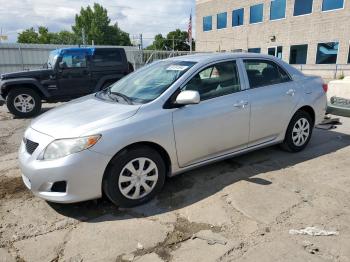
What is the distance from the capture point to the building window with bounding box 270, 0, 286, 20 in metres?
28.8

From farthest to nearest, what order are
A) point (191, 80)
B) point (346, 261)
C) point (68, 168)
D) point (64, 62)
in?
point (64, 62)
point (191, 80)
point (68, 168)
point (346, 261)

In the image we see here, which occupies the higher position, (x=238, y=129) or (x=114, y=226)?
(x=238, y=129)

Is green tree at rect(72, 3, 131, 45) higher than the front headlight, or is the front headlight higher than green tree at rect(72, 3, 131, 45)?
green tree at rect(72, 3, 131, 45)

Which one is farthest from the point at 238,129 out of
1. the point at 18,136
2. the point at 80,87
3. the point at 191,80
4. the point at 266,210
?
the point at 80,87

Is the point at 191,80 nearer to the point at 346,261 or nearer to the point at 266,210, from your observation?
the point at 266,210

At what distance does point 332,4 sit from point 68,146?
88.2 feet

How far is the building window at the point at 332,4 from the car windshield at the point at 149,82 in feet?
80.5

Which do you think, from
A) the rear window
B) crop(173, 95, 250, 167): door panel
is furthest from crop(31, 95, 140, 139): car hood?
the rear window

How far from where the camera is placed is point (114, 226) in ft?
10.9

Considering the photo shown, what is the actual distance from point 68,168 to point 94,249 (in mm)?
807

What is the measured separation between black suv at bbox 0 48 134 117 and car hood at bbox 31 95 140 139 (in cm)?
571

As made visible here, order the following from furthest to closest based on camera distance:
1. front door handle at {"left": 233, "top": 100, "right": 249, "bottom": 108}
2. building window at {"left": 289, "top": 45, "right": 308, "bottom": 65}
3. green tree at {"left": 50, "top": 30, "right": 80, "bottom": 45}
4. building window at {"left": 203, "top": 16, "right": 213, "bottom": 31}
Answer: green tree at {"left": 50, "top": 30, "right": 80, "bottom": 45}, building window at {"left": 203, "top": 16, "right": 213, "bottom": 31}, building window at {"left": 289, "top": 45, "right": 308, "bottom": 65}, front door handle at {"left": 233, "top": 100, "right": 249, "bottom": 108}

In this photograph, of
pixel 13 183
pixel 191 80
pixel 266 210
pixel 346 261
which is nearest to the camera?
pixel 346 261

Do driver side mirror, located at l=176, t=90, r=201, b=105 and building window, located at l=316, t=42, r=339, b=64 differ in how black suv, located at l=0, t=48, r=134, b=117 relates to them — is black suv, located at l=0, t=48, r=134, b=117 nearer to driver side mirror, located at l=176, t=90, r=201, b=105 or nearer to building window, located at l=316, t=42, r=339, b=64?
driver side mirror, located at l=176, t=90, r=201, b=105
